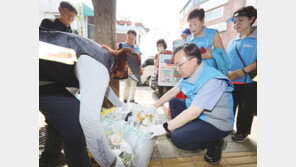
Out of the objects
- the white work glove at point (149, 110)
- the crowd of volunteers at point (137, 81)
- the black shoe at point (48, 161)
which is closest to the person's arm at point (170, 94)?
the crowd of volunteers at point (137, 81)

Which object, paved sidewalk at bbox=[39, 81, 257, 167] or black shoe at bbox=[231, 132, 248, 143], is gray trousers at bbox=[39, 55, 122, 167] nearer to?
paved sidewalk at bbox=[39, 81, 257, 167]

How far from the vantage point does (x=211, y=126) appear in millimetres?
1342

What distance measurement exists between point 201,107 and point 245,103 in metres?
0.97

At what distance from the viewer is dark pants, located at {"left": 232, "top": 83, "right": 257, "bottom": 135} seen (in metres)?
1.67

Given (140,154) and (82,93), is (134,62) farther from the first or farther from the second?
(140,154)

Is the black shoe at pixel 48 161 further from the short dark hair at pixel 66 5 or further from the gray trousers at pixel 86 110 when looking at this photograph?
the short dark hair at pixel 66 5

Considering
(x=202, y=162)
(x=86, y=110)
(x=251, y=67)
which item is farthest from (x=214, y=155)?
(x=86, y=110)

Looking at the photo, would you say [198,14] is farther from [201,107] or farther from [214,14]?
[214,14]

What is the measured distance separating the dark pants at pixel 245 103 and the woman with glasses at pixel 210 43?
1.21ft

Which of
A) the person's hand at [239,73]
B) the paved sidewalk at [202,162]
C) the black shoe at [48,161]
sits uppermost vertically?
the person's hand at [239,73]

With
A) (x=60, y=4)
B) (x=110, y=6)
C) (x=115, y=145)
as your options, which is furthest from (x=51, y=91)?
(x=110, y=6)

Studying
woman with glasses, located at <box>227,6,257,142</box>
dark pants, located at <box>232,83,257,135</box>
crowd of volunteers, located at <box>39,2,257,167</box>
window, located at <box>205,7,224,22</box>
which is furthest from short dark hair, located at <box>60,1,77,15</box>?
window, located at <box>205,7,224,22</box>

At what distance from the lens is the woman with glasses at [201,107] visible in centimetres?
122

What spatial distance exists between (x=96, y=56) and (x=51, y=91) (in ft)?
1.74
